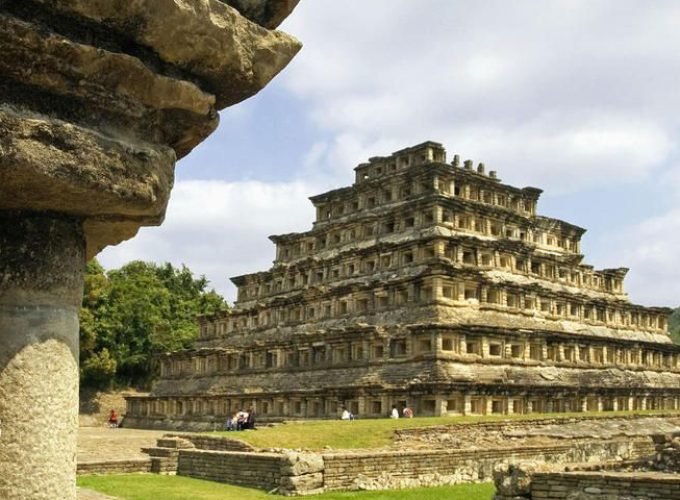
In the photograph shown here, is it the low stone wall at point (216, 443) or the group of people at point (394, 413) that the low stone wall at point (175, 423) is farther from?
the low stone wall at point (216, 443)

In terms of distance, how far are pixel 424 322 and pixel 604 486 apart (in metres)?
25.3

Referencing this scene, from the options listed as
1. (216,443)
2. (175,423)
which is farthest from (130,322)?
(216,443)

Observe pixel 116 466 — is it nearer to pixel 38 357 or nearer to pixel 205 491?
pixel 205 491

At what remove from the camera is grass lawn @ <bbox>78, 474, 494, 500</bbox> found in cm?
1472

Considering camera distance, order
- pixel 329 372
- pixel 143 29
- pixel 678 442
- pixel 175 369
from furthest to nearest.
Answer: pixel 175 369 < pixel 329 372 < pixel 678 442 < pixel 143 29

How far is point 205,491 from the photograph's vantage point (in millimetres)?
15703

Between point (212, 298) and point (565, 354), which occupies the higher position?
point (212, 298)

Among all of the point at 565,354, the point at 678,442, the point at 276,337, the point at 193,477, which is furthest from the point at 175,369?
the point at 678,442

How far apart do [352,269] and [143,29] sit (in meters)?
42.8

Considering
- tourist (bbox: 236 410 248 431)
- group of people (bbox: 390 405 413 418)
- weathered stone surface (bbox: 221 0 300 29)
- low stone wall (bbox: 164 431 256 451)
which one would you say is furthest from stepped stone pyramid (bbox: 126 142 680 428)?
weathered stone surface (bbox: 221 0 300 29)

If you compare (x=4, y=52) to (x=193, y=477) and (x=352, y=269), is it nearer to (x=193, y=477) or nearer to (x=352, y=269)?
(x=193, y=477)

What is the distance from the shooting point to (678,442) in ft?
49.6

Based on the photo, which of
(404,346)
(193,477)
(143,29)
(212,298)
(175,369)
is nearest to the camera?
(143,29)

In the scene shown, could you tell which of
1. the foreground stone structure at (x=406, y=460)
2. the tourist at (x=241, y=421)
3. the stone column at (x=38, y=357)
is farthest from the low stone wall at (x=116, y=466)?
the stone column at (x=38, y=357)
